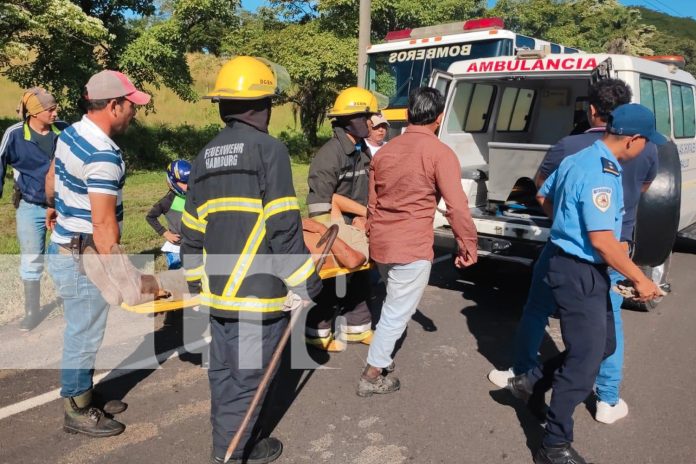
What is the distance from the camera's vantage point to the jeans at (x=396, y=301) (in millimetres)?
3592

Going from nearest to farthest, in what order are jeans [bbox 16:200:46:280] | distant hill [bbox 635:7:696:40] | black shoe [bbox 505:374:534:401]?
black shoe [bbox 505:374:534:401] → jeans [bbox 16:200:46:280] → distant hill [bbox 635:7:696:40]

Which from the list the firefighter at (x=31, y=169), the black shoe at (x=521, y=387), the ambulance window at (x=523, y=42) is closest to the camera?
the black shoe at (x=521, y=387)

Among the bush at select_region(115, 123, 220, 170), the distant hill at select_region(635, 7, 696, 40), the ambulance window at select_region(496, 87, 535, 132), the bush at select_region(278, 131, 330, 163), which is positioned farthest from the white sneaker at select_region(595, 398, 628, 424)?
the distant hill at select_region(635, 7, 696, 40)

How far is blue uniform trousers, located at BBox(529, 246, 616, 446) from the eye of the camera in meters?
2.86

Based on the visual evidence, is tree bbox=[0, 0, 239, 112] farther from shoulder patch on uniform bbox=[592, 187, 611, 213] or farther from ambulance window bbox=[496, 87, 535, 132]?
shoulder patch on uniform bbox=[592, 187, 611, 213]

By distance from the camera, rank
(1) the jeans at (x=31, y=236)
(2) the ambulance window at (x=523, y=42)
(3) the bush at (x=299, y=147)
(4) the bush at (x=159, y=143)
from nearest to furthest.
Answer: (1) the jeans at (x=31, y=236) → (2) the ambulance window at (x=523, y=42) → (4) the bush at (x=159, y=143) → (3) the bush at (x=299, y=147)

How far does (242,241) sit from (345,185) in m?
1.74

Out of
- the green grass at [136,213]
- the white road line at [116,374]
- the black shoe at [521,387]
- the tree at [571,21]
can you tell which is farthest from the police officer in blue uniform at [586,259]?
the tree at [571,21]

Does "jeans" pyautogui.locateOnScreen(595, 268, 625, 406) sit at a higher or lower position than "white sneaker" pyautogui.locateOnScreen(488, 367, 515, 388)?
higher

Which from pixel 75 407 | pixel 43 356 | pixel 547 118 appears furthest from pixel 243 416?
pixel 547 118

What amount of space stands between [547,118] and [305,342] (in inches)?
200

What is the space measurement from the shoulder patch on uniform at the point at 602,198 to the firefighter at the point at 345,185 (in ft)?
5.96

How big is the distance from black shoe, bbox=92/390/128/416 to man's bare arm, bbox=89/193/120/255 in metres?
1.07

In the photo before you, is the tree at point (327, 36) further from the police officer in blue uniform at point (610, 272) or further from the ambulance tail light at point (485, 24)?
the police officer in blue uniform at point (610, 272)
